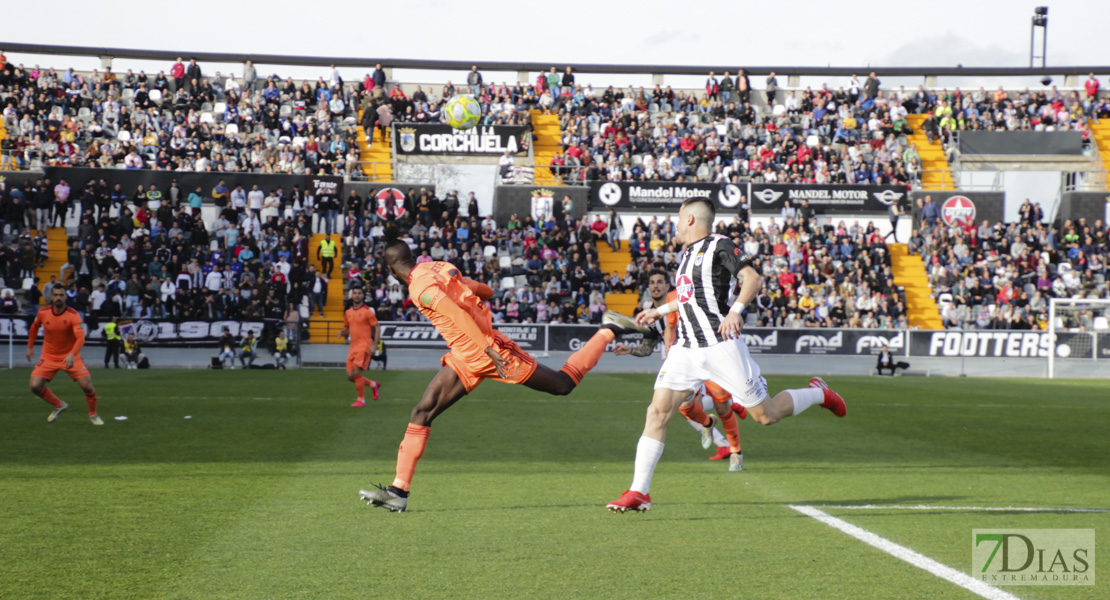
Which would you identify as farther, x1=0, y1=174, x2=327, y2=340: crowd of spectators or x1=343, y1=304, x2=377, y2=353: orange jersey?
x1=0, y1=174, x2=327, y2=340: crowd of spectators

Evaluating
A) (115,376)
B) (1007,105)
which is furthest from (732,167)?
(115,376)

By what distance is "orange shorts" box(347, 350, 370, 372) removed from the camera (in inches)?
674

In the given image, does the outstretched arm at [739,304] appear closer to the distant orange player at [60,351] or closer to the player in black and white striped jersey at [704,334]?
the player in black and white striped jersey at [704,334]

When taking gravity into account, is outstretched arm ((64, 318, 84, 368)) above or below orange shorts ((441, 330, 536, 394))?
below

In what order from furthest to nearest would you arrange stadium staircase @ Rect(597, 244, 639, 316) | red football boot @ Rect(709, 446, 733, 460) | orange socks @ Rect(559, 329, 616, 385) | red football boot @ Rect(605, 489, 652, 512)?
1. stadium staircase @ Rect(597, 244, 639, 316)
2. red football boot @ Rect(709, 446, 733, 460)
3. orange socks @ Rect(559, 329, 616, 385)
4. red football boot @ Rect(605, 489, 652, 512)

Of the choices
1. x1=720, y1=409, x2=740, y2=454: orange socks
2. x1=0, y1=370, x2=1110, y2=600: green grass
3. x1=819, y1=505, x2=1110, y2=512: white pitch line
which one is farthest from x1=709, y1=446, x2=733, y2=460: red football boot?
x1=819, y1=505, x2=1110, y2=512: white pitch line

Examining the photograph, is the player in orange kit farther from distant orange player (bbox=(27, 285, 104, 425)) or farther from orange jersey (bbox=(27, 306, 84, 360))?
orange jersey (bbox=(27, 306, 84, 360))

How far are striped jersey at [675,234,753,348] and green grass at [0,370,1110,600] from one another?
54.5 inches

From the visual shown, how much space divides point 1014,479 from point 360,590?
702cm

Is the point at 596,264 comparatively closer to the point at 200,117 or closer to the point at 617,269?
the point at 617,269

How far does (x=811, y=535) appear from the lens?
670 cm

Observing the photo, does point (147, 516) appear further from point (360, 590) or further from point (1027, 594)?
point (1027, 594)

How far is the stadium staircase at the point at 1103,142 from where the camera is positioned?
41.7m

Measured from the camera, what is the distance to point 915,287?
36.2 metres
